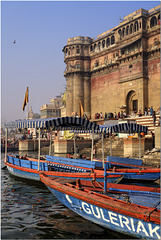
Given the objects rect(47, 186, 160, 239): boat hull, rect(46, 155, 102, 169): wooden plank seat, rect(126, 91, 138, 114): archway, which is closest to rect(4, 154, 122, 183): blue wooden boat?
rect(46, 155, 102, 169): wooden plank seat

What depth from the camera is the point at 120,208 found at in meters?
7.63

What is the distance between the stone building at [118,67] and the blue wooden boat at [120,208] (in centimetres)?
3277

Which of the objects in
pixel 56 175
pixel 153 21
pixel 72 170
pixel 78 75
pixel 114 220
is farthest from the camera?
pixel 78 75

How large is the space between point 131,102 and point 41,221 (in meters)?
38.2

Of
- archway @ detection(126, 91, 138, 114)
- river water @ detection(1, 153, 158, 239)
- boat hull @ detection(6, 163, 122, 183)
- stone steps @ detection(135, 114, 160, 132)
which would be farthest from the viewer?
archway @ detection(126, 91, 138, 114)

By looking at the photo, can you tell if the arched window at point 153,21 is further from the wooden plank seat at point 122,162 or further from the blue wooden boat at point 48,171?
the blue wooden boat at point 48,171

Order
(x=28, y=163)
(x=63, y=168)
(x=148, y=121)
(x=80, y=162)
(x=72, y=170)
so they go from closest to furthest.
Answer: (x=72, y=170) → (x=63, y=168) → (x=28, y=163) → (x=80, y=162) → (x=148, y=121)

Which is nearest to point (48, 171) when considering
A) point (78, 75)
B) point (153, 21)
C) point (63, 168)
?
point (63, 168)

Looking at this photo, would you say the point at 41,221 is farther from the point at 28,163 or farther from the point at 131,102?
the point at 131,102

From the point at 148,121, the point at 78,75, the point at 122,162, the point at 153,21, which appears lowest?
the point at 122,162

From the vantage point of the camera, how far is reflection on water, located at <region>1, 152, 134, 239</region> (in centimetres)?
821

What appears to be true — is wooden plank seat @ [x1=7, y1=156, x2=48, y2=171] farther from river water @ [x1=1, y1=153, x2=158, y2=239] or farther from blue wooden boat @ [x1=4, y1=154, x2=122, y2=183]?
river water @ [x1=1, y1=153, x2=158, y2=239]

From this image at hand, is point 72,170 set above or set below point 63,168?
below

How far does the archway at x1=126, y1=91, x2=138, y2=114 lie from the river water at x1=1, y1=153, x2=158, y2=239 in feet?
111
